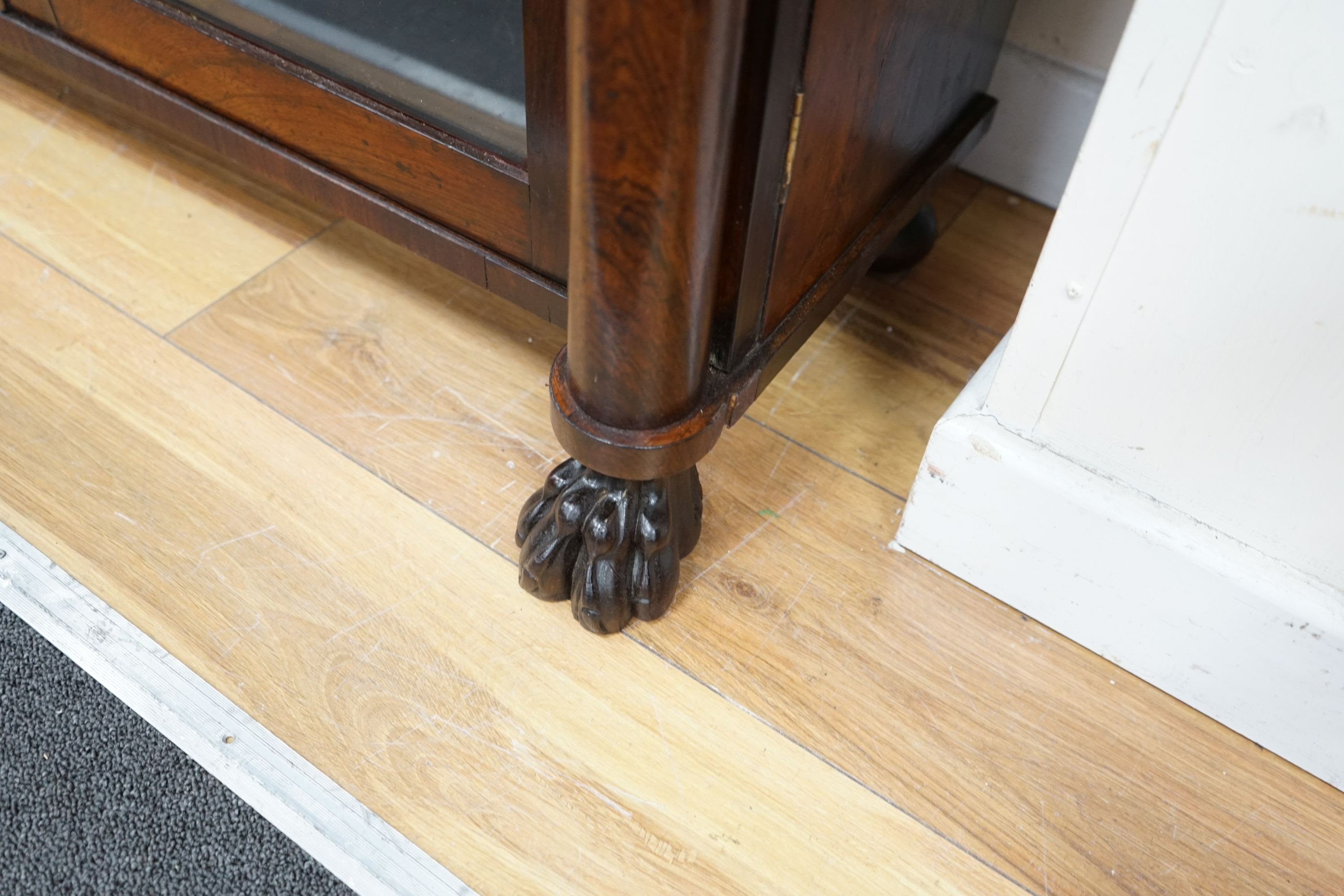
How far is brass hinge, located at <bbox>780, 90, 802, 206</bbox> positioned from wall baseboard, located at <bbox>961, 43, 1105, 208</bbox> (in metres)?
0.45

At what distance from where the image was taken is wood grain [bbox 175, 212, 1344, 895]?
0.54 metres

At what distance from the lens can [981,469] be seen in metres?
0.58

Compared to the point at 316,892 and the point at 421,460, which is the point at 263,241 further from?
the point at 316,892

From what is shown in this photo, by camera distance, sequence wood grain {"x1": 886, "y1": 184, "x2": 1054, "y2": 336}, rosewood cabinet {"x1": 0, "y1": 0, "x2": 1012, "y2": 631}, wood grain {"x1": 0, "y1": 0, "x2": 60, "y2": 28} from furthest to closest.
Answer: wood grain {"x1": 886, "y1": 184, "x2": 1054, "y2": 336} → wood grain {"x1": 0, "y1": 0, "x2": 60, "y2": 28} → rosewood cabinet {"x1": 0, "y1": 0, "x2": 1012, "y2": 631}

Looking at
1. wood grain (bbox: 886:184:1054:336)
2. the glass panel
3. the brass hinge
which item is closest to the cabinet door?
the glass panel

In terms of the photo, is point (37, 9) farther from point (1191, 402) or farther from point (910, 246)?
point (1191, 402)

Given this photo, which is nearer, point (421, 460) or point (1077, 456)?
point (1077, 456)

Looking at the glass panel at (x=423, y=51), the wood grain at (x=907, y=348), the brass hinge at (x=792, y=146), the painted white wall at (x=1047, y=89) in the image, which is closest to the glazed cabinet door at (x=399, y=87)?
the glass panel at (x=423, y=51)

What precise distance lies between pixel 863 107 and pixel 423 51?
23 centimetres

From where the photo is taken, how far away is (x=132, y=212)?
805 mm

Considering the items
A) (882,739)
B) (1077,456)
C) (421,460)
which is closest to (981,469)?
(1077,456)

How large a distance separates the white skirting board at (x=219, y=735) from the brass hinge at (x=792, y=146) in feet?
1.15

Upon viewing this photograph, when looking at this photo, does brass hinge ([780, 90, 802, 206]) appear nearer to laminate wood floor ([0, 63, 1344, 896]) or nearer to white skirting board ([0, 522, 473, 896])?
laminate wood floor ([0, 63, 1344, 896])

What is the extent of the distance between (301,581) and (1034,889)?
16.5 inches
